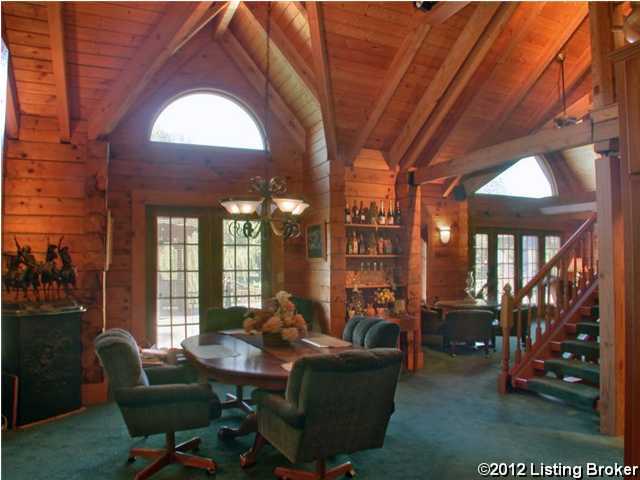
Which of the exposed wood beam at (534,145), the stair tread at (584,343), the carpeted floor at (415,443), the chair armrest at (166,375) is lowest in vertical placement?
the carpeted floor at (415,443)

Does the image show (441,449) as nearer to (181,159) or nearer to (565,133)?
(565,133)

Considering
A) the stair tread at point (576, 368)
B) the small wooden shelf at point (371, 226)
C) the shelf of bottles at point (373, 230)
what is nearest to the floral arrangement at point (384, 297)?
the shelf of bottles at point (373, 230)

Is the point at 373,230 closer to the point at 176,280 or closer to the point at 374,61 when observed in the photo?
the point at 374,61

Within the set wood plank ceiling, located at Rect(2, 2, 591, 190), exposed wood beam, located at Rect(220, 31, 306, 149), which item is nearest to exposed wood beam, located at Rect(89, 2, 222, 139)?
wood plank ceiling, located at Rect(2, 2, 591, 190)

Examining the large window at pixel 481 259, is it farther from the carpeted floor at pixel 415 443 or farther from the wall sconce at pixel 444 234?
the carpeted floor at pixel 415 443

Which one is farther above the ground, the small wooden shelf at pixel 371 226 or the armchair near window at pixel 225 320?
the small wooden shelf at pixel 371 226

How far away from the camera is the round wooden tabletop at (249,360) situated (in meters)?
2.98

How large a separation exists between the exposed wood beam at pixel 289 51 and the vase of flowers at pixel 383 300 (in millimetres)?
2518

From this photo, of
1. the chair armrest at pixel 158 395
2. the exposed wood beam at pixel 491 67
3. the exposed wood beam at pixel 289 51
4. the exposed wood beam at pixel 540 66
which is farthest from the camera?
the exposed wood beam at pixel 540 66

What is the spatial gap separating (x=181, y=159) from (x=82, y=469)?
363cm

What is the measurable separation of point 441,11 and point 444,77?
1.01m

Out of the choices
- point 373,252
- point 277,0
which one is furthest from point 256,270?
point 277,0

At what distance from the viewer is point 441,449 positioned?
140 inches

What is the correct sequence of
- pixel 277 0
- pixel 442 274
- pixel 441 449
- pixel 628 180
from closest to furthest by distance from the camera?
pixel 628 180 < pixel 441 449 < pixel 277 0 < pixel 442 274
